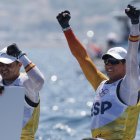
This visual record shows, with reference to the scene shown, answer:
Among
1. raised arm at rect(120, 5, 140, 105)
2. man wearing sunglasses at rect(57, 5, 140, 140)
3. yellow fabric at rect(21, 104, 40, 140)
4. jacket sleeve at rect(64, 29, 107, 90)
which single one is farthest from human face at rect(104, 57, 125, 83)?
yellow fabric at rect(21, 104, 40, 140)

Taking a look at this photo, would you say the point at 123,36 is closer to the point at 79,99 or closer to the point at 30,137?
the point at 79,99

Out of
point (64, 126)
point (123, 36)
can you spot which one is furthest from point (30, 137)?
point (123, 36)

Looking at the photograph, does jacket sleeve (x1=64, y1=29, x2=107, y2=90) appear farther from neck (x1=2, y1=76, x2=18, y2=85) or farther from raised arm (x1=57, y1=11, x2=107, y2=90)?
neck (x1=2, y1=76, x2=18, y2=85)

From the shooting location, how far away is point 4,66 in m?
8.74

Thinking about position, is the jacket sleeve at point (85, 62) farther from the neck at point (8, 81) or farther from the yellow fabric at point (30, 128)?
the neck at point (8, 81)

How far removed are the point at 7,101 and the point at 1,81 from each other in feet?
3.74

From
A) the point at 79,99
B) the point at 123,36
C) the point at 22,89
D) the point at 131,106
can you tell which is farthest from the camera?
the point at 123,36

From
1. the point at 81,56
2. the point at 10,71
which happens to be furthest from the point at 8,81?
the point at 81,56

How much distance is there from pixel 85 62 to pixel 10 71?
947mm

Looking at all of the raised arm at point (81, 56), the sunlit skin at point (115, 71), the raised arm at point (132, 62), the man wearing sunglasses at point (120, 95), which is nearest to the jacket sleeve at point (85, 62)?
the raised arm at point (81, 56)

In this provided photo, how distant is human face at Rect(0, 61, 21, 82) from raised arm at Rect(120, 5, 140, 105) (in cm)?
136

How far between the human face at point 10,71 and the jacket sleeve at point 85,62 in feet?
2.57

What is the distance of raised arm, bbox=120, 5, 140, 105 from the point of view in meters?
7.98

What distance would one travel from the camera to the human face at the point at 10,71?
8.75 metres
